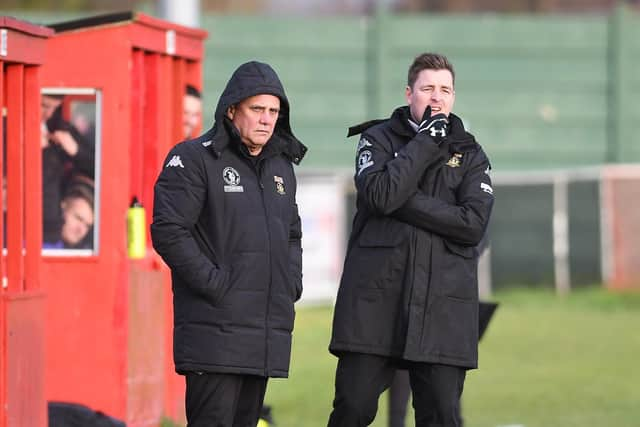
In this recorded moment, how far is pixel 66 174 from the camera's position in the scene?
9844mm

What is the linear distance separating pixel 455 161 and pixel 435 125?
24cm

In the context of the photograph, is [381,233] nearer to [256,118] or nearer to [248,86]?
[256,118]

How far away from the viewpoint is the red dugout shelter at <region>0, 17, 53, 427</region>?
7.72m

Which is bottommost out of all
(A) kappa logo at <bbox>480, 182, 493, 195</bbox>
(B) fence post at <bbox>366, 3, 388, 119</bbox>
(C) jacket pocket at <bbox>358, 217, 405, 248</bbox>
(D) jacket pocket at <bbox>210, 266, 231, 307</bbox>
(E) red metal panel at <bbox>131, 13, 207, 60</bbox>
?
(D) jacket pocket at <bbox>210, 266, 231, 307</bbox>

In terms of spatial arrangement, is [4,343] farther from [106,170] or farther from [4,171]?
[106,170]

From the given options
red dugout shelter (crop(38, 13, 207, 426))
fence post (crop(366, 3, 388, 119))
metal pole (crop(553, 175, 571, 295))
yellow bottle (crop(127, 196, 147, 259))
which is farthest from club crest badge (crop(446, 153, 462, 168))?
fence post (crop(366, 3, 388, 119))

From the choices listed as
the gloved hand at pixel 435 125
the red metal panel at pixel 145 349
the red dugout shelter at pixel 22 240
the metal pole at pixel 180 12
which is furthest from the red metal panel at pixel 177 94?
the gloved hand at pixel 435 125

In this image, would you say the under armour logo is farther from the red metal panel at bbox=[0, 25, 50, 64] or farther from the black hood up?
the red metal panel at bbox=[0, 25, 50, 64]

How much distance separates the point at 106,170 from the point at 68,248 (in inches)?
20.2

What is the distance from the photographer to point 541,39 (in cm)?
2584

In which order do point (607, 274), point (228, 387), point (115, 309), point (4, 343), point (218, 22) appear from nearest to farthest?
point (228, 387), point (4, 343), point (115, 309), point (607, 274), point (218, 22)

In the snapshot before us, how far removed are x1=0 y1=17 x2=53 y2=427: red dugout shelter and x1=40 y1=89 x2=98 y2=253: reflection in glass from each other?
1576 mm

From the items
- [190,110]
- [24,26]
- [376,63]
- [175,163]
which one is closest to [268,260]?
[175,163]

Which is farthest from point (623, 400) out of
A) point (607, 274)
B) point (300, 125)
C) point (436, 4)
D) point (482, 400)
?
point (436, 4)
